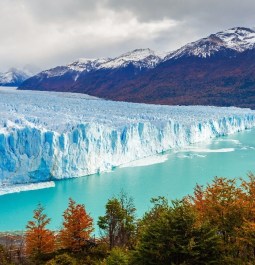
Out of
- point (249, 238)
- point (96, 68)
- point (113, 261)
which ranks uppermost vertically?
point (96, 68)

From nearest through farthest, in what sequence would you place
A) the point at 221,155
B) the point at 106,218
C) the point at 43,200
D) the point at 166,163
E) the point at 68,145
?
the point at 106,218 → the point at 43,200 → the point at 68,145 → the point at 166,163 → the point at 221,155

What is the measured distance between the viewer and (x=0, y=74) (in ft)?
456

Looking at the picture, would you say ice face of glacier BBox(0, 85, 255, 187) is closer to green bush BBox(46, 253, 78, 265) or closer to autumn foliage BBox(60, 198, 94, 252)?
autumn foliage BBox(60, 198, 94, 252)

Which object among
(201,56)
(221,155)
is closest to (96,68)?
(201,56)

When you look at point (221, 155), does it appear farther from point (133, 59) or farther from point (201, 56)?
point (133, 59)

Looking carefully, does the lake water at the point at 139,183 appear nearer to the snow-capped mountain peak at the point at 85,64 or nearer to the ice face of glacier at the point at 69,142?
the ice face of glacier at the point at 69,142

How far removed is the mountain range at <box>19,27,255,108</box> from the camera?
6494 cm

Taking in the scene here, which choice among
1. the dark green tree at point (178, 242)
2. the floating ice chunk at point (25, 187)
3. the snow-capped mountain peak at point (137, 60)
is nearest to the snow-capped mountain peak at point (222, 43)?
the snow-capped mountain peak at point (137, 60)

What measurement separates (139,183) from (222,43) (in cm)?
7428

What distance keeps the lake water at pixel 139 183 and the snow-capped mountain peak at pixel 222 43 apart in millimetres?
60809

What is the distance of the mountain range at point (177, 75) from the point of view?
64938 mm

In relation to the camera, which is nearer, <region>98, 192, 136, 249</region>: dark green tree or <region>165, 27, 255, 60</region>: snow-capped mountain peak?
<region>98, 192, 136, 249</region>: dark green tree

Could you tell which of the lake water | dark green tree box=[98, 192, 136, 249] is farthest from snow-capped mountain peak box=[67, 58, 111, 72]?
dark green tree box=[98, 192, 136, 249]

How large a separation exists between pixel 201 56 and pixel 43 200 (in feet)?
237
